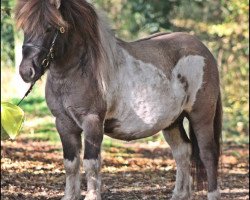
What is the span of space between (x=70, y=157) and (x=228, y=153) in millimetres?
6632

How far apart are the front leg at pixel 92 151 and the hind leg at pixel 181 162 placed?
1.38 m

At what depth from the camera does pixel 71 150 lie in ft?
17.2

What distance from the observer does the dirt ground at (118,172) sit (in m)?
6.56

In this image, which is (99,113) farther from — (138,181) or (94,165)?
(138,181)

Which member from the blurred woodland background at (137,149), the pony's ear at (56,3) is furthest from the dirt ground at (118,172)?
the pony's ear at (56,3)

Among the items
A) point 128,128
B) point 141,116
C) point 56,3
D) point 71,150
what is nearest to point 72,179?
point 71,150

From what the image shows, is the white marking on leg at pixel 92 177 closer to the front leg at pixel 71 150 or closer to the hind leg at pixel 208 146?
the front leg at pixel 71 150

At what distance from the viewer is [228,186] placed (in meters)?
7.94

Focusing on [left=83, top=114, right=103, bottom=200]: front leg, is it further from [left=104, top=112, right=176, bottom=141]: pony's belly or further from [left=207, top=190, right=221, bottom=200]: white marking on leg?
[left=207, top=190, right=221, bottom=200]: white marking on leg

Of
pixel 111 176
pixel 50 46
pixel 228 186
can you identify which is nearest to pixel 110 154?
pixel 111 176

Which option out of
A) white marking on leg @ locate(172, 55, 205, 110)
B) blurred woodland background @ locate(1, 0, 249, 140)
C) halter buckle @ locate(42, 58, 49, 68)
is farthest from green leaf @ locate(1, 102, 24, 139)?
blurred woodland background @ locate(1, 0, 249, 140)

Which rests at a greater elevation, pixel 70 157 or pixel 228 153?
pixel 70 157

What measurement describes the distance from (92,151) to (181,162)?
1.55 metres

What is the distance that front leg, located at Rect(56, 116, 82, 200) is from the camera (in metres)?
5.14
